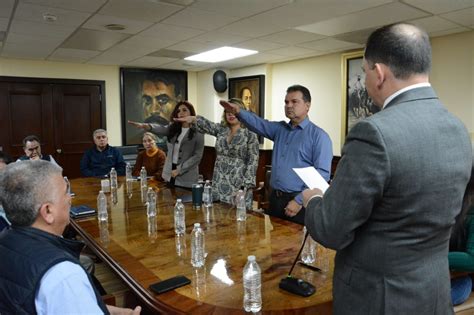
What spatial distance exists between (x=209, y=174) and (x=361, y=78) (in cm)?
372

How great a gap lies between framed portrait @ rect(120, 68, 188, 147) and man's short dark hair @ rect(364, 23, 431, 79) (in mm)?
6572

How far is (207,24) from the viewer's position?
3822 millimetres

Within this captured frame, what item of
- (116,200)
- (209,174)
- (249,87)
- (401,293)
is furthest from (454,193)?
(209,174)

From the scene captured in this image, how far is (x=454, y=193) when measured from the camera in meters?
1.05

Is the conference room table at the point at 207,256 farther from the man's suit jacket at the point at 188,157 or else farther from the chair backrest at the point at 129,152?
the chair backrest at the point at 129,152

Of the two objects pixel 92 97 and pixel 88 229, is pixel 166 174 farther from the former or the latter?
pixel 92 97

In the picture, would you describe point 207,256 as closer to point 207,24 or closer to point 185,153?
point 185,153

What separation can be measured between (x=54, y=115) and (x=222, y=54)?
3240 mm

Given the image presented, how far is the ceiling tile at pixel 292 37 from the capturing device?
4211 millimetres

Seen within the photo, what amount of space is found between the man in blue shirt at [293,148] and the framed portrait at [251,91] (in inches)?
148

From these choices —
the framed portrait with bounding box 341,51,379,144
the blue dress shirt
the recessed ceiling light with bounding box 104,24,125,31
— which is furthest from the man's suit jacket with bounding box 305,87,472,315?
the framed portrait with bounding box 341,51,379,144

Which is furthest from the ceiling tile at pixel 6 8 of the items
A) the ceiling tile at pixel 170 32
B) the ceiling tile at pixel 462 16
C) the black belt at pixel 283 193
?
the ceiling tile at pixel 462 16

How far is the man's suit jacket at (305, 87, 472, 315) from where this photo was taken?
97 centimetres

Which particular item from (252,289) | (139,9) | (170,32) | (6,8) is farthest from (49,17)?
(252,289)
